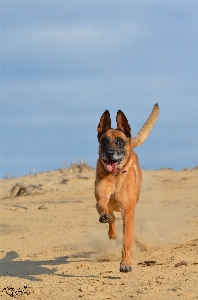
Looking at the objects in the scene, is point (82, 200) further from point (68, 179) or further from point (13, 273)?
point (13, 273)

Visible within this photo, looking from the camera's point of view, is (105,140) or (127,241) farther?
(105,140)

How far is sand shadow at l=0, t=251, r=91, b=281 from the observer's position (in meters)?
8.95

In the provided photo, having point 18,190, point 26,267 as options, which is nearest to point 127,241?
point 26,267

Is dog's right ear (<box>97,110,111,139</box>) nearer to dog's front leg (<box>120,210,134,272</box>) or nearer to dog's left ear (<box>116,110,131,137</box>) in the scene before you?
dog's left ear (<box>116,110,131,137</box>)

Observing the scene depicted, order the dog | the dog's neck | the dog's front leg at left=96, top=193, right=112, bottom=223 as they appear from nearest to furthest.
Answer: the dog's front leg at left=96, top=193, right=112, bottom=223
the dog
the dog's neck

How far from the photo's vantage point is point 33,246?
11172 millimetres

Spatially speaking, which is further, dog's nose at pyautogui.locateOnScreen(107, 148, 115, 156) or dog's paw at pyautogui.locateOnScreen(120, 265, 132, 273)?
dog's nose at pyautogui.locateOnScreen(107, 148, 115, 156)

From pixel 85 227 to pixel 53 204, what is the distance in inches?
164

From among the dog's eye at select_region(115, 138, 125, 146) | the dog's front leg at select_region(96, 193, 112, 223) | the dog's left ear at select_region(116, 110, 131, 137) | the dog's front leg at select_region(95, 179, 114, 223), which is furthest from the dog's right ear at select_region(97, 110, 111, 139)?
the dog's front leg at select_region(96, 193, 112, 223)

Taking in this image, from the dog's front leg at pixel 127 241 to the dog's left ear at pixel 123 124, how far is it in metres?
1.08

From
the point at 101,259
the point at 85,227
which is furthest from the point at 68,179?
the point at 101,259

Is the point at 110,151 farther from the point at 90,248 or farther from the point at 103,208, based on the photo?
the point at 90,248

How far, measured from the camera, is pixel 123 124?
888cm

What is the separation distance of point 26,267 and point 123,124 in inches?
97.0
